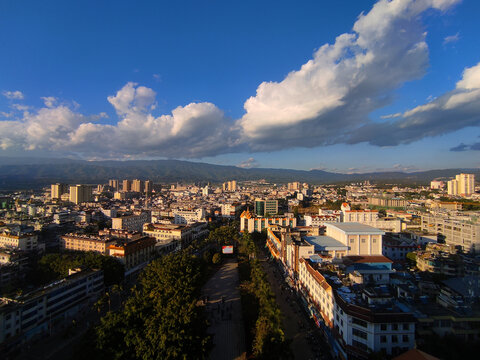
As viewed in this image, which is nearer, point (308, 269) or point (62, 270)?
point (308, 269)

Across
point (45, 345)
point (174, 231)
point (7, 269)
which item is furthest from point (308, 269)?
point (7, 269)

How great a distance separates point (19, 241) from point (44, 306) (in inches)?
473

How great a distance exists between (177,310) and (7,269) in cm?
1306

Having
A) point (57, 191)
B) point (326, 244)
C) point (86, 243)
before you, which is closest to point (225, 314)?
point (326, 244)

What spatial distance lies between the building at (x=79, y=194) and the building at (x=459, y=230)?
194 feet

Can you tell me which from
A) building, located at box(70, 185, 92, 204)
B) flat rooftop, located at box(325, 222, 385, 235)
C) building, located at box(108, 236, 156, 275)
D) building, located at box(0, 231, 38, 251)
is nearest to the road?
flat rooftop, located at box(325, 222, 385, 235)

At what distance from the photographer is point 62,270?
14609 mm

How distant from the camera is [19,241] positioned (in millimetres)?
19469

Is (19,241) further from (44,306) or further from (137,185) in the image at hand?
(137,185)

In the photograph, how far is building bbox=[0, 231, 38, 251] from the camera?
1950 centimetres

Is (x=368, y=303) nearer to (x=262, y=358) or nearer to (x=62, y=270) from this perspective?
(x=262, y=358)

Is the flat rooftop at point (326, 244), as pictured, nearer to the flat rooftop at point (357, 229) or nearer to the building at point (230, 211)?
the flat rooftop at point (357, 229)

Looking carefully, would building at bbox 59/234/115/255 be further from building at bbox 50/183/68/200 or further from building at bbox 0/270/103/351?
building at bbox 50/183/68/200

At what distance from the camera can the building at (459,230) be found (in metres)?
20.2
